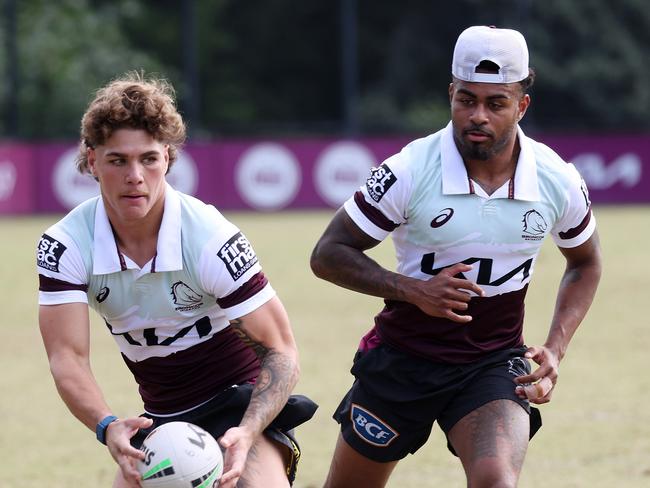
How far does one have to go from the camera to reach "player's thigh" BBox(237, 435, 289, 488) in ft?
18.1

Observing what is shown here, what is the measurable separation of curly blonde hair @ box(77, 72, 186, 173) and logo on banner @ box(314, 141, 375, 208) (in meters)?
25.3

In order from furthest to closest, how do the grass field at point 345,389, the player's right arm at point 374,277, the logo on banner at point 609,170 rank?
the logo on banner at point 609,170 → the grass field at point 345,389 → the player's right arm at point 374,277

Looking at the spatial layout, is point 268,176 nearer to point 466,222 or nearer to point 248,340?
point 466,222

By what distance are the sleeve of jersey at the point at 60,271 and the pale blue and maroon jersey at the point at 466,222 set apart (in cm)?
123

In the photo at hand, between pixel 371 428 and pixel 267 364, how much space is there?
0.90 m

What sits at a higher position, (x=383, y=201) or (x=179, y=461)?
(x=383, y=201)

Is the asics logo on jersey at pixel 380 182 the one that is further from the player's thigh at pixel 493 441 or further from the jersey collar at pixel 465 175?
the player's thigh at pixel 493 441

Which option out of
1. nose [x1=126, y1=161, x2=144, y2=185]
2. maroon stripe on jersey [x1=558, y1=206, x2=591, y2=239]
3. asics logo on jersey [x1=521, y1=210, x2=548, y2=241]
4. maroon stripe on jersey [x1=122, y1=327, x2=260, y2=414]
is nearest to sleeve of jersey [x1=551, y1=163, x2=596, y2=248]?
maroon stripe on jersey [x1=558, y1=206, x2=591, y2=239]

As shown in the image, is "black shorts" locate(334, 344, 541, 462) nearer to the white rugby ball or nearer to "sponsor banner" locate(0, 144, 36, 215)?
the white rugby ball

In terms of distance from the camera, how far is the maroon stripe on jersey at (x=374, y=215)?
19.4ft

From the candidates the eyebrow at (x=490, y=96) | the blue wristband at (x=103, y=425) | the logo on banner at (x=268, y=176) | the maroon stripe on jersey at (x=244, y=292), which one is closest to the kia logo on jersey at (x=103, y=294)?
the maroon stripe on jersey at (x=244, y=292)

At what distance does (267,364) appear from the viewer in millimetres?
5434

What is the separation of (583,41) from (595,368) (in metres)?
36.6

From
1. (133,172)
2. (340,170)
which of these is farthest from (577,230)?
(340,170)
